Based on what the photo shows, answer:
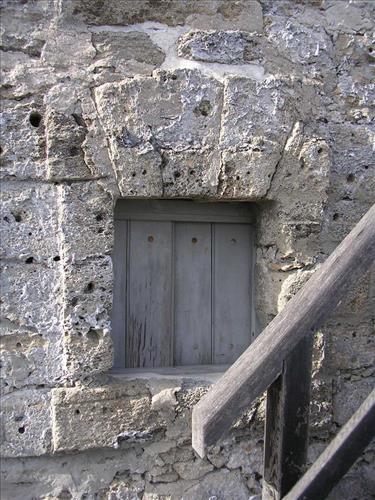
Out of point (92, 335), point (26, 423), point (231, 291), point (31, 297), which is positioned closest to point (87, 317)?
point (92, 335)

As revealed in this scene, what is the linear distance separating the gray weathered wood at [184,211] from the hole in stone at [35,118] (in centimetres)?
50

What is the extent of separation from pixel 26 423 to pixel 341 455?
1328mm

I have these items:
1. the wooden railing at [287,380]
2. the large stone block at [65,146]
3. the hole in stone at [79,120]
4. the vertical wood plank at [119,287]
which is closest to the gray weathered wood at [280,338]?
the wooden railing at [287,380]

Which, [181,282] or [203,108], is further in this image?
[181,282]

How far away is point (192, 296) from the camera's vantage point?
111 inches

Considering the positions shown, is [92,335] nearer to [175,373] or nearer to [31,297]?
[31,297]

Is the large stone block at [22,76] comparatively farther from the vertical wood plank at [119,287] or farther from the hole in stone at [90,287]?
the hole in stone at [90,287]

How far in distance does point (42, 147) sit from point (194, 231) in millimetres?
816

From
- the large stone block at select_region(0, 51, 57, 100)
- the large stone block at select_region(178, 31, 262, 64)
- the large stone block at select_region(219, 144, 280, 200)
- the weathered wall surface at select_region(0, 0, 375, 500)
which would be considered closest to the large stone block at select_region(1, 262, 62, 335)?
the weathered wall surface at select_region(0, 0, 375, 500)

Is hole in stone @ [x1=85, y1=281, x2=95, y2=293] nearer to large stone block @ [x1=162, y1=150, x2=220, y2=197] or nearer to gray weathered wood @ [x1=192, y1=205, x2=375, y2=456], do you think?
large stone block @ [x1=162, y1=150, x2=220, y2=197]

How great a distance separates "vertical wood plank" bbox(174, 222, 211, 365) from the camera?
2816 mm

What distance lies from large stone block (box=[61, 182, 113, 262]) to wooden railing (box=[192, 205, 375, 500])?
91 centimetres

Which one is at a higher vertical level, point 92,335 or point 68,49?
point 68,49

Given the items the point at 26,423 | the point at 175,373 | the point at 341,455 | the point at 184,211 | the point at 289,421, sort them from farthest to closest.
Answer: the point at 184,211 < the point at 175,373 < the point at 26,423 < the point at 289,421 < the point at 341,455
